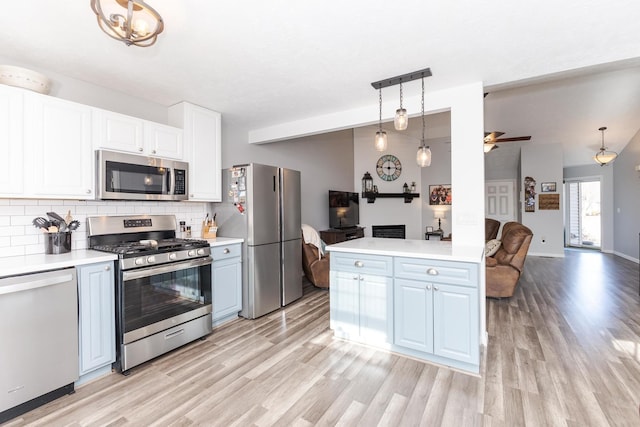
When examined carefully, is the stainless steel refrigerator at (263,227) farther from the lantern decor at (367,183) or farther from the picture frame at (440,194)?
the picture frame at (440,194)

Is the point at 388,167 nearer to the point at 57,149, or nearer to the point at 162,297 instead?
the point at 162,297

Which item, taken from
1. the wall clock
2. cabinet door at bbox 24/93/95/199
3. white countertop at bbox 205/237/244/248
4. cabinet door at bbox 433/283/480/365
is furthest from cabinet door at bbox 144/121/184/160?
the wall clock

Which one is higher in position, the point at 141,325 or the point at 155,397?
the point at 141,325

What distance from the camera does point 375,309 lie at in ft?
8.72

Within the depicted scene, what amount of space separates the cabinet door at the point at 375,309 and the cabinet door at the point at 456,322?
390 millimetres

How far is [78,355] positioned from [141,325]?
16.2 inches

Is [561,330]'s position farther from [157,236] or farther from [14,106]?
[14,106]

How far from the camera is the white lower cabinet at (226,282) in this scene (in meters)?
3.13

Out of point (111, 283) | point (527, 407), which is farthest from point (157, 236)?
point (527, 407)

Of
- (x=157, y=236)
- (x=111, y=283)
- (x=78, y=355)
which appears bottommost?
(x=78, y=355)

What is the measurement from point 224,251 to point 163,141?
4.26ft

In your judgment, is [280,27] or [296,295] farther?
[296,295]

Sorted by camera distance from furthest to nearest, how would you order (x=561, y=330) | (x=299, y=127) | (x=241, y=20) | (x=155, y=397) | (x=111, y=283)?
(x=299, y=127) < (x=561, y=330) < (x=111, y=283) < (x=155, y=397) < (x=241, y=20)

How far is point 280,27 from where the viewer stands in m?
1.92
